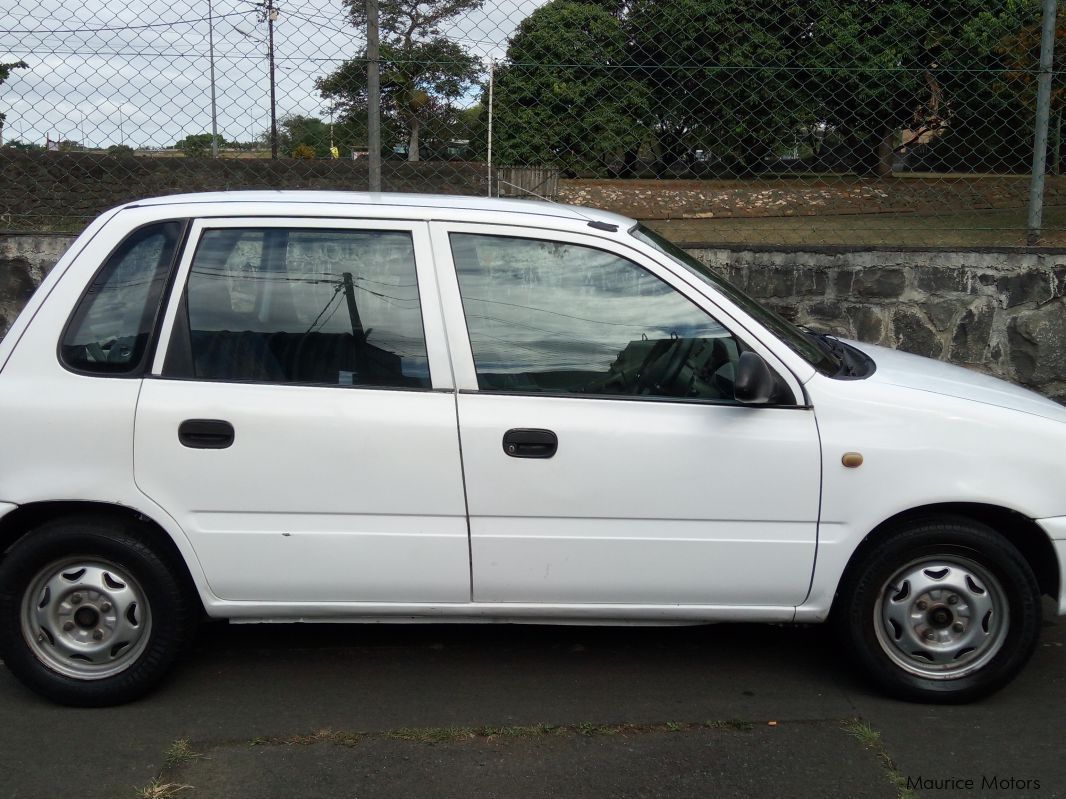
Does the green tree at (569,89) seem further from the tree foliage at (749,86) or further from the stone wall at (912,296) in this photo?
the stone wall at (912,296)

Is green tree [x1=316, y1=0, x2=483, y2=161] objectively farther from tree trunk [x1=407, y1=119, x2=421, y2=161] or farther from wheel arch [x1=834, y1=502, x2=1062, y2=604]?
wheel arch [x1=834, y1=502, x2=1062, y2=604]

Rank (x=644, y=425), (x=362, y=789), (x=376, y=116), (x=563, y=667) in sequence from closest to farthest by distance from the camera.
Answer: (x=362, y=789) → (x=644, y=425) → (x=563, y=667) → (x=376, y=116)

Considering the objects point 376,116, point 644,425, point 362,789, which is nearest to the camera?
point 362,789

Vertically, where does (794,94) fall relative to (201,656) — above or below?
above

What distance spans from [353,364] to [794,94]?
4.70 metres

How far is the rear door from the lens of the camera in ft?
11.9

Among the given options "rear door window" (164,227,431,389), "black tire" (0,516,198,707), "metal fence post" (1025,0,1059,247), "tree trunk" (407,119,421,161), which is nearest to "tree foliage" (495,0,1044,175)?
"metal fence post" (1025,0,1059,247)

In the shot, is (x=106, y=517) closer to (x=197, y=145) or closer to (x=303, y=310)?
(x=303, y=310)

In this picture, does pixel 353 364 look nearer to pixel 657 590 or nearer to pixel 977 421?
pixel 657 590

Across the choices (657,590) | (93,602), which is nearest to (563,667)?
(657,590)

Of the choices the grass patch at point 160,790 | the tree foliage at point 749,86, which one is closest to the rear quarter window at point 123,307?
the grass patch at point 160,790

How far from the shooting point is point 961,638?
3.78 m

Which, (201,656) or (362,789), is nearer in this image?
(362,789)

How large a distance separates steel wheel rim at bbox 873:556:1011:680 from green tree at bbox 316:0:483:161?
15.2 feet
